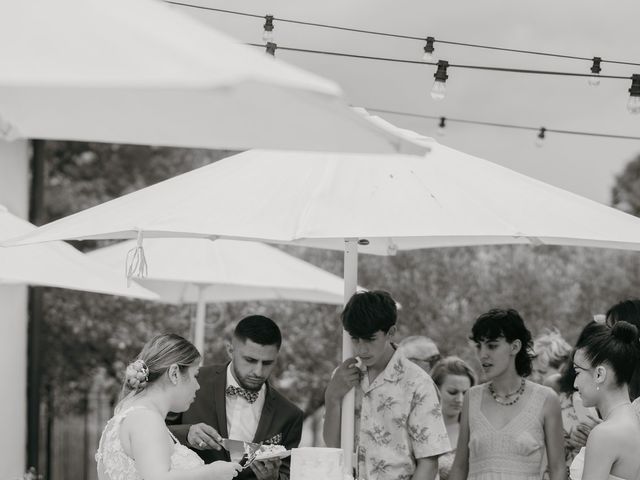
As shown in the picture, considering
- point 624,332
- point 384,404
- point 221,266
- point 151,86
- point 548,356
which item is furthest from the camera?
point 221,266

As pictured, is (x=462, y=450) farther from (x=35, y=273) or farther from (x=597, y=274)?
(x=597, y=274)

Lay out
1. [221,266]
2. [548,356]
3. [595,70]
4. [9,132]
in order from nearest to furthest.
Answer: [9,132]
[595,70]
[548,356]
[221,266]

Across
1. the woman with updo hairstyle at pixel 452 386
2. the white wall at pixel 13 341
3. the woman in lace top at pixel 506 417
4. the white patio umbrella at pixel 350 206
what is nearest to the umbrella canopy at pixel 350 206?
the white patio umbrella at pixel 350 206

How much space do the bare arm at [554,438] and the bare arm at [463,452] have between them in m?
0.41

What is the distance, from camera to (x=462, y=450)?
5.12m

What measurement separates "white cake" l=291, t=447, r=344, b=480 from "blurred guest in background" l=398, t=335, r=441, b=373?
3058mm

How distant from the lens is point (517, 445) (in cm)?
485

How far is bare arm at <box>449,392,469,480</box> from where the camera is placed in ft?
16.8

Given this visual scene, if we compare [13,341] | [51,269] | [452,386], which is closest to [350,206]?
[51,269]

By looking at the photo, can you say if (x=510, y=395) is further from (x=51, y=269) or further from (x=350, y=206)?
(x=51, y=269)

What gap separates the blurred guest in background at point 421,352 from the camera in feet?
23.1

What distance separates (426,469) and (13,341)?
9.88 m

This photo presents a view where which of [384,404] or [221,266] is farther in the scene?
[221,266]

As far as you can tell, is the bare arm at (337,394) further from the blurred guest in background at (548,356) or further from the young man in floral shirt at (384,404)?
the blurred guest in background at (548,356)
